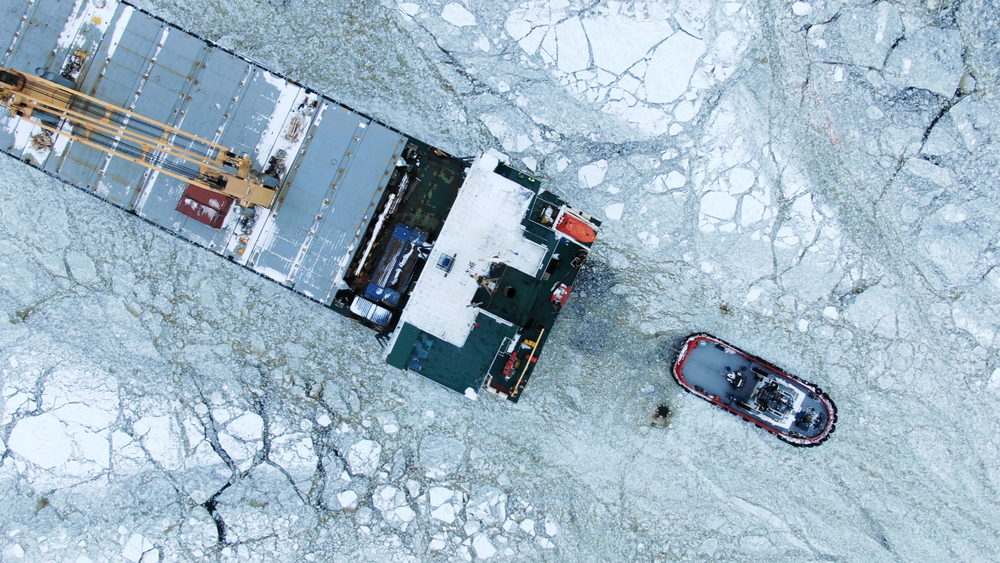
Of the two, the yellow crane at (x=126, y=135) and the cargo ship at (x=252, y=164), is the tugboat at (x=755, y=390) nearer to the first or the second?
the cargo ship at (x=252, y=164)

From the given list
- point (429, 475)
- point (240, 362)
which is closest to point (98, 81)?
point (240, 362)

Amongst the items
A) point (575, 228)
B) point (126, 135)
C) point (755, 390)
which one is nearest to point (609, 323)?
point (575, 228)

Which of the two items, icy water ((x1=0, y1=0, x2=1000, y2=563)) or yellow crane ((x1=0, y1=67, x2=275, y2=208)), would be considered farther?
icy water ((x1=0, y1=0, x2=1000, y2=563))

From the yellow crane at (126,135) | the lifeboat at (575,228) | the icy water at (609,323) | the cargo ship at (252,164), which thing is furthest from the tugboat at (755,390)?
the yellow crane at (126,135)

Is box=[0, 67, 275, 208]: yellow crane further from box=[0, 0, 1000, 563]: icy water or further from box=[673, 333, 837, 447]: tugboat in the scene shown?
box=[673, 333, 837, 447]: tugboat

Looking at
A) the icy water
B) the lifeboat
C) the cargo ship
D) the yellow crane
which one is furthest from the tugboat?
the yellow crane

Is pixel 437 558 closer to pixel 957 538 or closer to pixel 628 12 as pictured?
pixel 957 538
